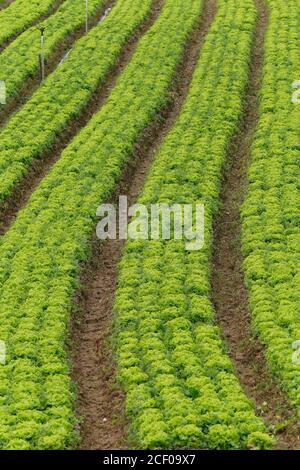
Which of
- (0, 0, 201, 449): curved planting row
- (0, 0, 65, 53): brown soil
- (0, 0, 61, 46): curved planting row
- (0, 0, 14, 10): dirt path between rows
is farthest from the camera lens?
(0, 0, 14, 10): dirt path between rows

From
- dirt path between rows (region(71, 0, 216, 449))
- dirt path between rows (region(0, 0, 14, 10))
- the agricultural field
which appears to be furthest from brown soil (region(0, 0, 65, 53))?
dirt path between rows (region(71, 0, 216, 449))

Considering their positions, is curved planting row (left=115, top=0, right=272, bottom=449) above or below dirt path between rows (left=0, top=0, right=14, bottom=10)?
below

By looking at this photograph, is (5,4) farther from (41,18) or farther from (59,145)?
(59,145)

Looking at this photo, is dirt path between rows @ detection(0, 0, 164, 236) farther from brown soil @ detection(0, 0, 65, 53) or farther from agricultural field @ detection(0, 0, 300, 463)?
brown soil @ detection(0, 0, 65, 53)

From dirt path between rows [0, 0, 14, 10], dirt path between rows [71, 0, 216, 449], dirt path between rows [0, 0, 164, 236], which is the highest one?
dirt path between rows [0, 0, 14, 10]

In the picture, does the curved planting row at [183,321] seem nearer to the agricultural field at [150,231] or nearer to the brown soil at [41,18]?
the agricultural field at [150,231]

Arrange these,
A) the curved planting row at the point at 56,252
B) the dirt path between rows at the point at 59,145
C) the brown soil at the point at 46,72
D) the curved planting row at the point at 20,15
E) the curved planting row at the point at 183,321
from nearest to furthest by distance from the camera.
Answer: the curved planting row at the point at 183,321, the curved planting row at the point at 56,252, the dirt path between rows at the point at 59,145, the brown soil at the point at 46,72, the curved planting row at the point at 20,15

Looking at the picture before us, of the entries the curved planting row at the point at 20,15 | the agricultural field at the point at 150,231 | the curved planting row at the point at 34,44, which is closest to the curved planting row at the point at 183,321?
the agricultural field at the point at 150,231
